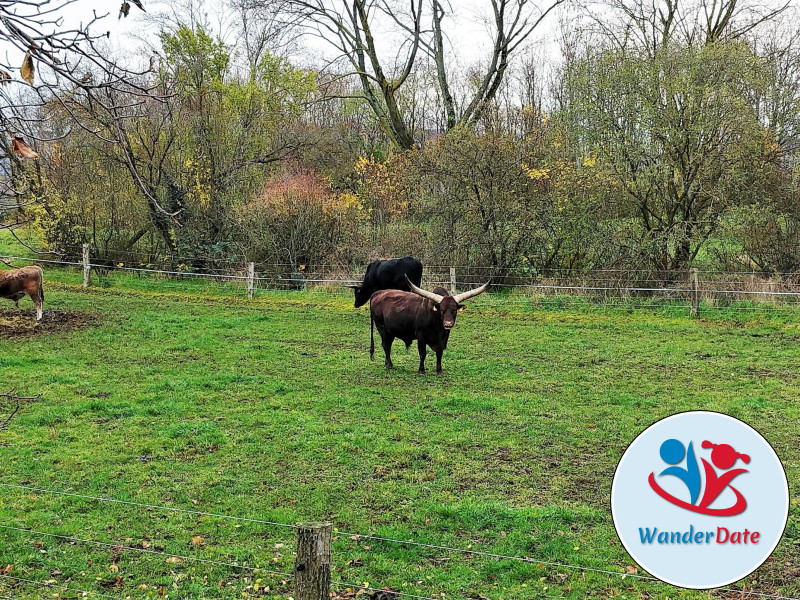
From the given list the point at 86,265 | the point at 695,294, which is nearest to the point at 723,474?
the point at 695,294

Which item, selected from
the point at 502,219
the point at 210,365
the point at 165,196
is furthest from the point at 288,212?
the point at 210,365

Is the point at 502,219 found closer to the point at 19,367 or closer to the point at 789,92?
the point at 789,92

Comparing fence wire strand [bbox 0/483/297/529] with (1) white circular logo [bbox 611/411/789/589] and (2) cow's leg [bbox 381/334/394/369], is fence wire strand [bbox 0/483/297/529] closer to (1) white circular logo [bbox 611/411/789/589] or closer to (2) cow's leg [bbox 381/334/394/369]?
(1) white circular logo [bbox 611/411/789/589]

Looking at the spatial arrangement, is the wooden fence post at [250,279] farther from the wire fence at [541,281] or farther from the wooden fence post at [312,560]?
the wooden fence post at [312,560]

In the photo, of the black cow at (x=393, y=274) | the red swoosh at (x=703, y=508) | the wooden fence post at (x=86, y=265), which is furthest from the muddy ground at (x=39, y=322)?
the red swoosh at (x=703, y=508)

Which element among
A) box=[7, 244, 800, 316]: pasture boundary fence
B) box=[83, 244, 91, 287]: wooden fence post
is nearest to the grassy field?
box=[7, 244, 800, 316]: pasture boundary fence

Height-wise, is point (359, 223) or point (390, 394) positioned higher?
point (359, 223)

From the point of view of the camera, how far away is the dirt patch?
12930 mm

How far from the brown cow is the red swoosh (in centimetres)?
1357

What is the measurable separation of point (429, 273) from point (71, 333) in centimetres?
894

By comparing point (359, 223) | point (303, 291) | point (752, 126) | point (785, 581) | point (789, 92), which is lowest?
point (785, 581)

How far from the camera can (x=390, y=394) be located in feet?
30.3

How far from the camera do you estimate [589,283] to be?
1709cm

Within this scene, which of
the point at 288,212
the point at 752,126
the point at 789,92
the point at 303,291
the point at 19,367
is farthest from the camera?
the point at 288,212
